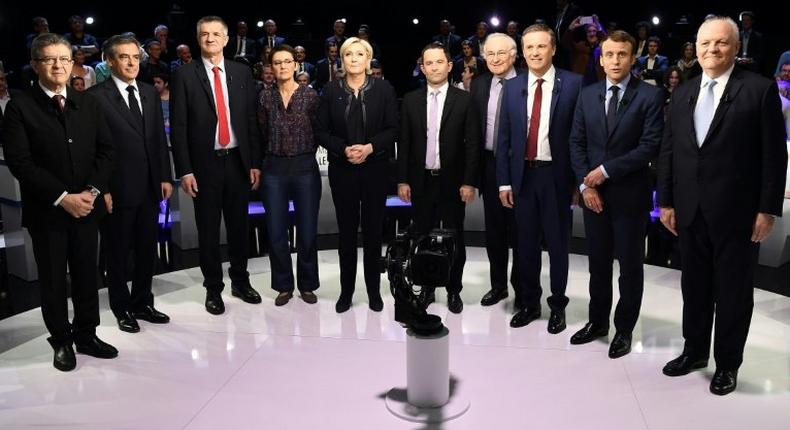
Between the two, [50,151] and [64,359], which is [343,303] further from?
[50,151]

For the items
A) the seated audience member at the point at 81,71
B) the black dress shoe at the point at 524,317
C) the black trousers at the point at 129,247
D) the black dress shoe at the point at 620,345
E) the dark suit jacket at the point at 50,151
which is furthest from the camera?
the seated audience member at the point at 81,71

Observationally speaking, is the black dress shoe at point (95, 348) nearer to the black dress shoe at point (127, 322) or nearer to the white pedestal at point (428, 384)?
the black dress shoe at point (127, 322)

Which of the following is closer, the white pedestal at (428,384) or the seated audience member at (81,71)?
the white pedestal at (428,384)

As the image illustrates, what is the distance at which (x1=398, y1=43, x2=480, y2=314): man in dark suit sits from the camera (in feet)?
12.4

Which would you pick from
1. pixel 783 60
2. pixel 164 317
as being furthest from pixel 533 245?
pixel 783 60

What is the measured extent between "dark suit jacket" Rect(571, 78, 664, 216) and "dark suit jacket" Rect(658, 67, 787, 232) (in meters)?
0.22

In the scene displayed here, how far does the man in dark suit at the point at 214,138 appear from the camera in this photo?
3.81 m

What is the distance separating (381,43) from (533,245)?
9.18 meters

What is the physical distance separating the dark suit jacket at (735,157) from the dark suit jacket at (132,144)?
8.75ft

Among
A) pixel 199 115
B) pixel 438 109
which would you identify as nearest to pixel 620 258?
pixel 438 109

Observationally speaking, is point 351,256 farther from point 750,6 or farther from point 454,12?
point 750,6

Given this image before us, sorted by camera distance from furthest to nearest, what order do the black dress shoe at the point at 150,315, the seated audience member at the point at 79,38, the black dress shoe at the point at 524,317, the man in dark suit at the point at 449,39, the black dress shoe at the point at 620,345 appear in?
the man in dark suit at the point at 449,39 < the seated audience member at the point at 79,38 < the black dress shoe at the point at 150,315 < the black dress shoe at the point at 524,317 < the black dress shoe at the point at 620,345

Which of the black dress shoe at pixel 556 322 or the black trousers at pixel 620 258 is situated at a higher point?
the black trousers at pixel 620 258

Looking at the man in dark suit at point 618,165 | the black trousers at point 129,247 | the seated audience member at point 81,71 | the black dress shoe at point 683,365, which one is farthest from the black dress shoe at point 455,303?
the seated audience member at point 81,71
